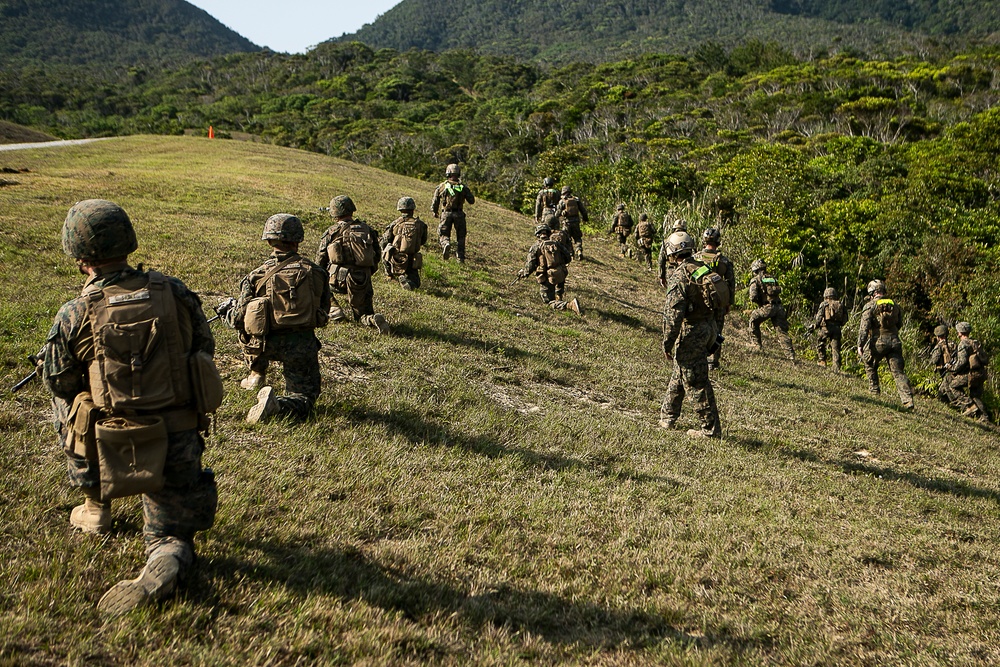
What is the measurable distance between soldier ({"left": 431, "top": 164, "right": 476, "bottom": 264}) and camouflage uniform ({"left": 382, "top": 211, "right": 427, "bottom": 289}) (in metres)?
2.43

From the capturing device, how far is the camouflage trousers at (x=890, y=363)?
574 inches

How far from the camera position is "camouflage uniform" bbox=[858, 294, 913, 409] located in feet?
48.5

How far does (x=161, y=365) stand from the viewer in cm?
355

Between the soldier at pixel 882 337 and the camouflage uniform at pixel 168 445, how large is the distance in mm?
14977

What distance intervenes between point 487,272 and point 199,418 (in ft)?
45.9

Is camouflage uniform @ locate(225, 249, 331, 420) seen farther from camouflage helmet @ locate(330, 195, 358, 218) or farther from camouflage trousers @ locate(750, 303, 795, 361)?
camouflage trousers @ locate(750, 303, 795, 361)

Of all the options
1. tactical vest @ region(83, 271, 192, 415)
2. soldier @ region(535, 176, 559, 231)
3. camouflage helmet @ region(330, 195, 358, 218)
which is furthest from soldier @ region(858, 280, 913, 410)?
tactical vest @ region(83, 271, 192, 415)

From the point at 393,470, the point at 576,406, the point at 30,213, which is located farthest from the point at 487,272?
the point at 393,470

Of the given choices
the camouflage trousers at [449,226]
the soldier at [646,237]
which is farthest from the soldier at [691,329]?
the soldier at [646,237]

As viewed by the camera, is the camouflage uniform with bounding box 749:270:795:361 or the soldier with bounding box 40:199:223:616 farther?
the camouflage uniform with bounding box 749:270:795:361

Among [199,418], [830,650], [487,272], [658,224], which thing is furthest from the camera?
[658,224]

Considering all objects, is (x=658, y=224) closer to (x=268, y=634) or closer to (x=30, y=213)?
(x=30, y=213)

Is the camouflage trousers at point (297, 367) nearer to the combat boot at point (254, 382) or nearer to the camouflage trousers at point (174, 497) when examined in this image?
the combat boot at point (254, 382)

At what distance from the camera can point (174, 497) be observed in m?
3.71
